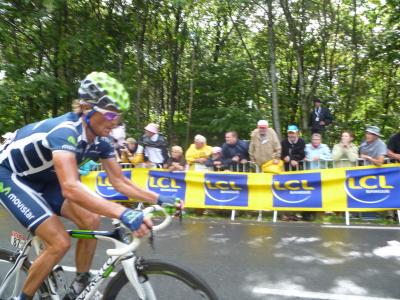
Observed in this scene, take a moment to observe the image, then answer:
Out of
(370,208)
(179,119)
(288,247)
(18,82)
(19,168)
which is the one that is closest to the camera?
(19,168)

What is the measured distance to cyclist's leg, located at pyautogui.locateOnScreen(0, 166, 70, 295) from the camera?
288 centimetres

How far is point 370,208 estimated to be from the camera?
7.72 metres

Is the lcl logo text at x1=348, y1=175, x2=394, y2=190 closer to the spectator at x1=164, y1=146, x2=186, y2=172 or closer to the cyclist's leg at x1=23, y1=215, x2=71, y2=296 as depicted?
the spectator at x1=164, y1=146, x2=186, y2=172

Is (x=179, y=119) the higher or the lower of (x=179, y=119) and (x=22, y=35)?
the lower

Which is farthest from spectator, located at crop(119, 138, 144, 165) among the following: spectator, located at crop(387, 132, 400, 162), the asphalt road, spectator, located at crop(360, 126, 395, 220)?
spectator, located at crop(387, 132, 400, 162)

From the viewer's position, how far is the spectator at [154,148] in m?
9.71

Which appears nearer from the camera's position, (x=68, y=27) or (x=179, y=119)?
(x=68, y=27)

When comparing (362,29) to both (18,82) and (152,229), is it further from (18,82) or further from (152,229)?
(152,229)

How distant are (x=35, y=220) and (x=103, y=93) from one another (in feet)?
3.33

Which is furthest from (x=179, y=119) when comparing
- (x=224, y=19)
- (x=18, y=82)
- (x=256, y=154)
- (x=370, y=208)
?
(x=370, y=208)

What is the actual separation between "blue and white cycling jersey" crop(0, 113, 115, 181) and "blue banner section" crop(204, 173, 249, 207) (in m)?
5.71

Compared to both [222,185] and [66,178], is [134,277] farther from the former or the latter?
[222,185]

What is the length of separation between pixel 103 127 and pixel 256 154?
249 inches

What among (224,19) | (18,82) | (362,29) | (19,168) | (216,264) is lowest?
(216,264)
